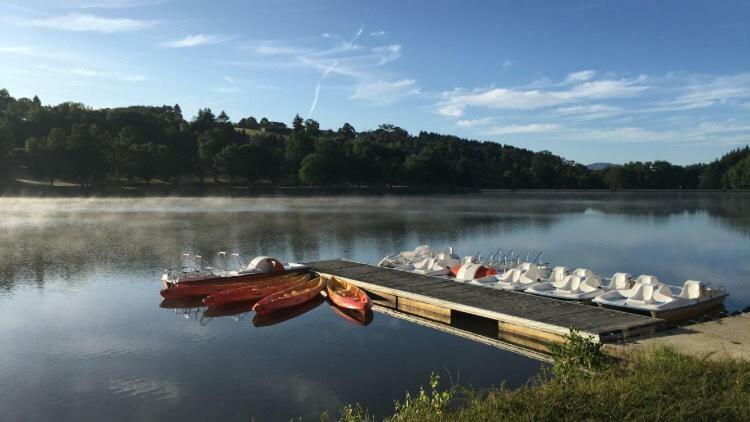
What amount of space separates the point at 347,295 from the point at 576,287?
11.6m

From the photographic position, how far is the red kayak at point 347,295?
27922mm

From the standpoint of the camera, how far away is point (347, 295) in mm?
29875

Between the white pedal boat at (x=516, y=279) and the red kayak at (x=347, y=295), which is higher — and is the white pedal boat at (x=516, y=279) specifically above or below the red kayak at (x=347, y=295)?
above

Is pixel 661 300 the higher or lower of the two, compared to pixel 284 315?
higher

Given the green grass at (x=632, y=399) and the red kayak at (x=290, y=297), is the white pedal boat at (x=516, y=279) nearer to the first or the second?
the red kayak at (x=290, y=297)

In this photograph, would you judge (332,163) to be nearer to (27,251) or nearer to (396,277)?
(27,251)

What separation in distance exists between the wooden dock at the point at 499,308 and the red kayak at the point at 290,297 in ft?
8.53

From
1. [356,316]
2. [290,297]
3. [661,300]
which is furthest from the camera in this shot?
[290,297]

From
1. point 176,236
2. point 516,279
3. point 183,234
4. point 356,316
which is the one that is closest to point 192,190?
point 183,234

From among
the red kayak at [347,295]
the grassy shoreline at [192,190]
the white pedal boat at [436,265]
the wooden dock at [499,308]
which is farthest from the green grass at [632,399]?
the grassy shoreline at [192,190]

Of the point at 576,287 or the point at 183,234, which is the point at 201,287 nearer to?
the point at 576,287

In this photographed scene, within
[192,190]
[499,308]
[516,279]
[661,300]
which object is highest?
[192,190]

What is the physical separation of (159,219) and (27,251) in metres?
31.2

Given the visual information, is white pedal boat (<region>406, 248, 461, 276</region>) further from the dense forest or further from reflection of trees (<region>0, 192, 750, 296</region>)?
the dense forest
